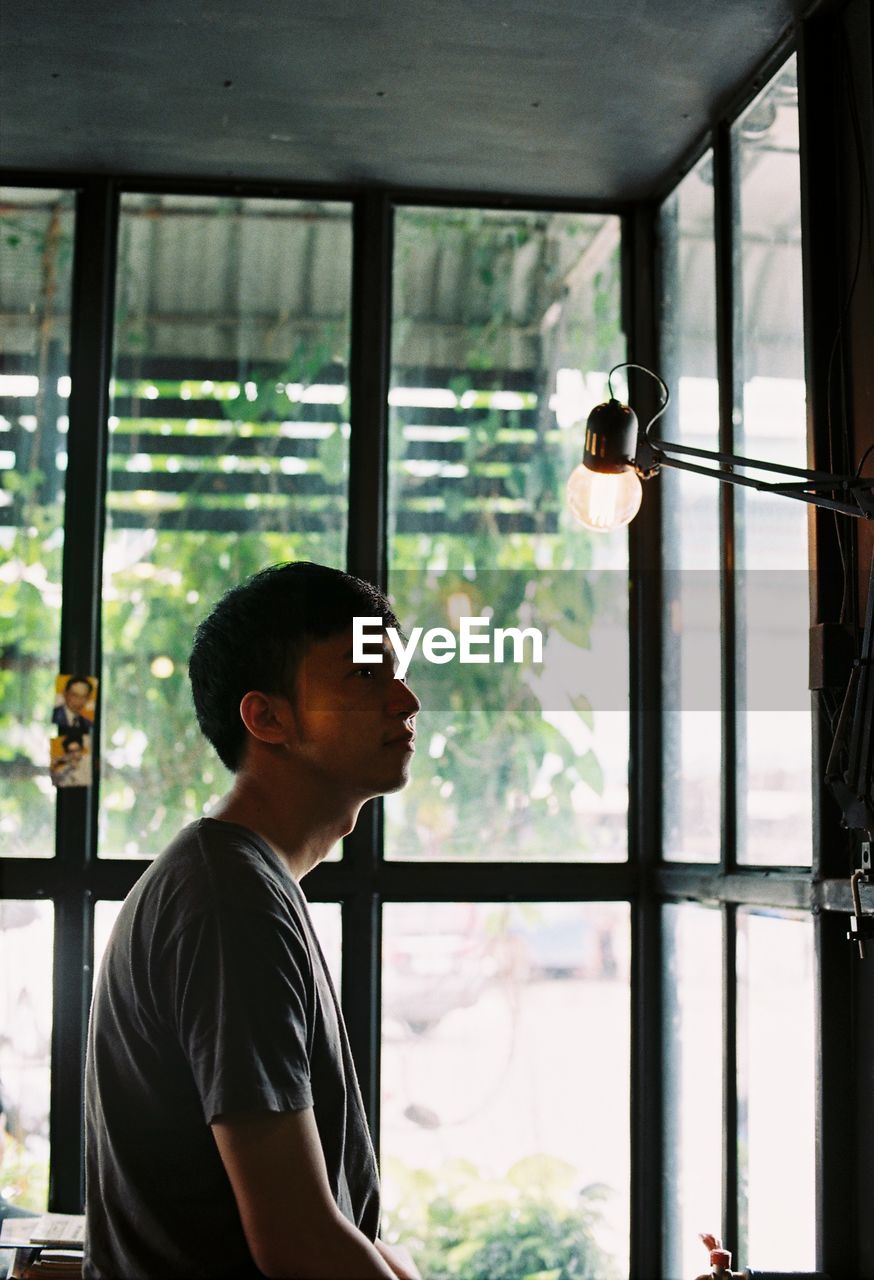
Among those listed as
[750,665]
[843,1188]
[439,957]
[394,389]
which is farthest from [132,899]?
[394,389]

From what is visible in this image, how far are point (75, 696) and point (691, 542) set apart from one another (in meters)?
1.44

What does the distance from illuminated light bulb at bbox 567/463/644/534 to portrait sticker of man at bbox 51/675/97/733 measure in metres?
1.40

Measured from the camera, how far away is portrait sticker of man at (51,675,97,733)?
314 centimetres

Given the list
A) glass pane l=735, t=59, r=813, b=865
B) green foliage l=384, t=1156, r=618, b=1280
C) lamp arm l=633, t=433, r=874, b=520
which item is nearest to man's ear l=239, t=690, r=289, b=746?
lamp arm l=633, t=433, r=874, b=520

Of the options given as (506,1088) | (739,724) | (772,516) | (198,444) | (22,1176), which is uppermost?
(198,444)

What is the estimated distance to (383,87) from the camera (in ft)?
9.34

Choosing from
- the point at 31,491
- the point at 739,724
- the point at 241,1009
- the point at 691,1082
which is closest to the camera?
the point at 241,1009

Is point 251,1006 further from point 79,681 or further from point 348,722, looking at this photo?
point 79,681

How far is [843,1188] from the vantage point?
225 cm

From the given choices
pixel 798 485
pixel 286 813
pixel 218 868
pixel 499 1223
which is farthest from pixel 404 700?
pixel 499 1223

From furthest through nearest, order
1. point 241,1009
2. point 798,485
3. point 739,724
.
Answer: point 739,724 < point 798,485 < point 241,1009

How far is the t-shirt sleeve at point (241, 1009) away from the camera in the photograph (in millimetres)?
1083

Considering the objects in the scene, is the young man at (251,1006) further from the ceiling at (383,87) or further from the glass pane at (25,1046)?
the glass pane at (25,1046)

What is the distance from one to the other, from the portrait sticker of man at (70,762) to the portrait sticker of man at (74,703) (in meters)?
0.03
